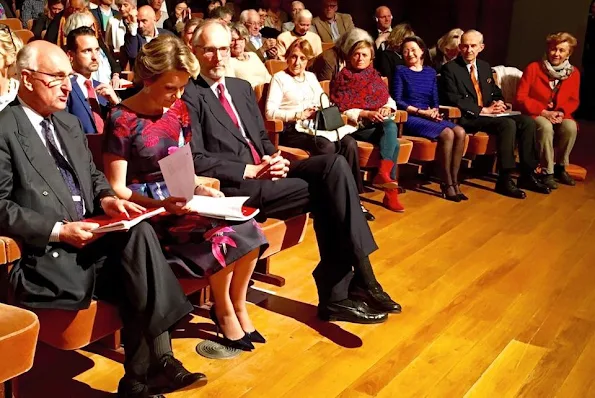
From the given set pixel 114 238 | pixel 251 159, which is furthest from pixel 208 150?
pixel 114 238

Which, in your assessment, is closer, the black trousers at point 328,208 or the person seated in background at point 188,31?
the black trousers at point 328,208

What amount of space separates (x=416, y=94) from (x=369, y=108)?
51 centimetres

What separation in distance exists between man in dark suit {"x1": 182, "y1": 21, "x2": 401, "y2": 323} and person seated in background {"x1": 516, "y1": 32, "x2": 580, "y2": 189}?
2703 millimetres

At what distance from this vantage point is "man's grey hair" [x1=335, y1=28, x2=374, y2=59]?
3930 mm

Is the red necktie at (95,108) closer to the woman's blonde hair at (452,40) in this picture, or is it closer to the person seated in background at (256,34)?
the person seated in background at (256,34)

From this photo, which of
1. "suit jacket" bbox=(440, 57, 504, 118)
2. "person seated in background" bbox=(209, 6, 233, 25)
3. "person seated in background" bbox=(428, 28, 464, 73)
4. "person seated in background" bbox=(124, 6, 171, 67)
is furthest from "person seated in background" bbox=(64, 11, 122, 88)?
"person seated in background" bbox=(428, 28, 464, 73)

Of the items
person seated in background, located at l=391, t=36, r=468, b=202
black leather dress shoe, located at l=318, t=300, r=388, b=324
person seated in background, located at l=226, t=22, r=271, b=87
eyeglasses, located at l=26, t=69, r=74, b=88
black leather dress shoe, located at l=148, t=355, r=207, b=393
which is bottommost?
black leather dress shoe, located at l=318, t=300, r=388, b=324

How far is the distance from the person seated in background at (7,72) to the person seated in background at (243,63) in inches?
78.7

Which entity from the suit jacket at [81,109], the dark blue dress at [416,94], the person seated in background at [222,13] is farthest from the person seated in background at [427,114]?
the suit jacket at [81,109]

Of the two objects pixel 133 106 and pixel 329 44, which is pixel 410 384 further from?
pixel 329 44

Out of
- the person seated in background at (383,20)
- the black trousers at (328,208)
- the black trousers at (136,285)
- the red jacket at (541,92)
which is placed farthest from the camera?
the person seated in background at (383,20)

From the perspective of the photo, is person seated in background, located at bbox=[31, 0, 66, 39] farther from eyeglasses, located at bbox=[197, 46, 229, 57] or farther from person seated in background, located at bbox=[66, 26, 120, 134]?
eyeglasses, located at bbox=[197, 46, 229, 57]

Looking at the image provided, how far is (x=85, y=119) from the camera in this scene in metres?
2.50

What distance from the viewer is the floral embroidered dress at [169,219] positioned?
1997 mm
